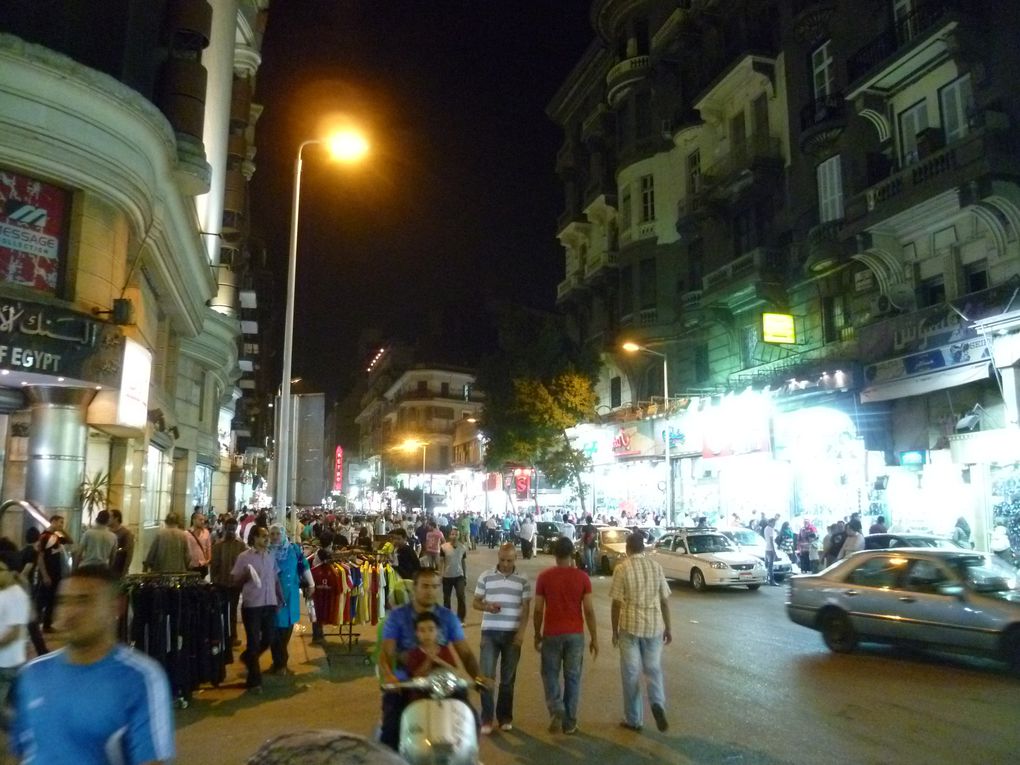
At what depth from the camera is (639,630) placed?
787 centimetres

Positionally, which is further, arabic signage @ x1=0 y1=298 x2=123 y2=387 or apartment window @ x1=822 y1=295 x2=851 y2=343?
apartment window @ x1=822 y1=295 x2=851 y2=343

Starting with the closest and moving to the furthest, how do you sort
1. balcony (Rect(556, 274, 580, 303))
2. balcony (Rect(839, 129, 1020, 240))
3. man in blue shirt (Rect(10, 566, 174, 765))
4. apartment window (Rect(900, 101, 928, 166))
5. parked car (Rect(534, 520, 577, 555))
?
1. man in blue shirt (Rect(10, 566, 174, 765))
2. balcony (Rect(839, 129, 1020, 240))
3. apartment window (Rect(900, 101, 928, 166))
4. parked car (Rect(534, 520, 577, 555))
5. balcony (Rect(556, 274, 580, 303))

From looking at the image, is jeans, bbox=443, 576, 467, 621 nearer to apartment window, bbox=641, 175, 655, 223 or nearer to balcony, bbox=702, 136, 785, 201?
balcony, bbox=702, 136, 785, 201

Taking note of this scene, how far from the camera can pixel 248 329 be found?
1660 inches

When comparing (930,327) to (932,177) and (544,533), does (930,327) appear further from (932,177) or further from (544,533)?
(544,533)

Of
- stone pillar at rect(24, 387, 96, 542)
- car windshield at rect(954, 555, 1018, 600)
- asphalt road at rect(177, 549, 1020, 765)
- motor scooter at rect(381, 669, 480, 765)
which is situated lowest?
asphalt road at rect(177, 549, 1020, 765)

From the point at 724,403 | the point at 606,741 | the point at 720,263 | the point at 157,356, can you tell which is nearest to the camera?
the point at 606,741

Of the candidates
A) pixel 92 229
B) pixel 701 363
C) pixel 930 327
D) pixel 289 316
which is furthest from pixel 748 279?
pixel 92 229

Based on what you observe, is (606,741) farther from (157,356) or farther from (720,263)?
(720,263)

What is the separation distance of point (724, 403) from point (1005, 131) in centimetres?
1375

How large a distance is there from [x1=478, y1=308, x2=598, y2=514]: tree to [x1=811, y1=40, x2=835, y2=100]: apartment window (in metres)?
17.4

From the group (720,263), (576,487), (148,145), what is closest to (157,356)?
(148,145)

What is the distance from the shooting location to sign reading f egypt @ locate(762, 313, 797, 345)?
27.1m

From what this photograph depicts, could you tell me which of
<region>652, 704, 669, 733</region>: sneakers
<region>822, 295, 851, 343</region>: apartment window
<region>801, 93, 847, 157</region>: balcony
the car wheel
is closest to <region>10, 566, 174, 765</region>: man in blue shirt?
<region>652, 704, 669, 733</region>: sneakers
